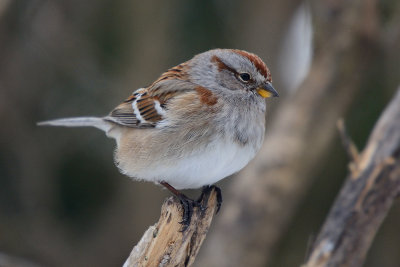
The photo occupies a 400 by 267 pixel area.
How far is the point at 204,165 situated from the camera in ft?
12.8

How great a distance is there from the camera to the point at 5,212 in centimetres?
691

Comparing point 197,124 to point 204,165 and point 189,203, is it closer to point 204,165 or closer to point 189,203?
point 204,165

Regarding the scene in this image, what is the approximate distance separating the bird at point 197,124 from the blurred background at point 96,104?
225 cm

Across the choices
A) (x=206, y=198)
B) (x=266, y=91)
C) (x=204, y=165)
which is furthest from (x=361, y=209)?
(x=204, y=165)

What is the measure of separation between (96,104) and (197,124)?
310 centimetres

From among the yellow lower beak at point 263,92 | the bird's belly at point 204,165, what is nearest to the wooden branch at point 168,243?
the bird's belly at point 204,165

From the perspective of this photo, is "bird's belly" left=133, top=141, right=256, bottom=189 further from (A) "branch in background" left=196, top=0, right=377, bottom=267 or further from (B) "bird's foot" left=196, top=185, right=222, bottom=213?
(A) "branch in background" left=196, top=0, right=377, bottom=267

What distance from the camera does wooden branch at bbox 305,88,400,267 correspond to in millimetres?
4469

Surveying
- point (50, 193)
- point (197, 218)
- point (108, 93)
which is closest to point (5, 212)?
point (50, 193)

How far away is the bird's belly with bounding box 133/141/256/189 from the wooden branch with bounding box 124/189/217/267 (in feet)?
0.91

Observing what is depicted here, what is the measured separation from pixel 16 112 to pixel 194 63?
3029mm

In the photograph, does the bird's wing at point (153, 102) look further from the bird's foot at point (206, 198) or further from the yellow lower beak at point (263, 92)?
the bird's foot at point (206, 198)

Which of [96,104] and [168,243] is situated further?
[96,104]

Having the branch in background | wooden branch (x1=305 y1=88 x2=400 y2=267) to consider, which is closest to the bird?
wooden branch (x1=305 y1=88 x2=400 y2=267)
